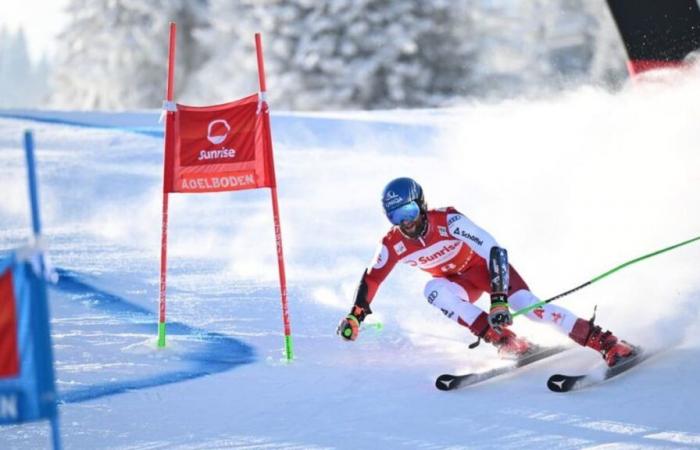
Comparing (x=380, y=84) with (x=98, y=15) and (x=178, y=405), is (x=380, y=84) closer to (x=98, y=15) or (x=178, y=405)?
(x=98, y=15)

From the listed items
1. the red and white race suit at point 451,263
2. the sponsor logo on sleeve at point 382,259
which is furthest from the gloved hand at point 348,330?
the sponsor logo on sleeve at point 382,259

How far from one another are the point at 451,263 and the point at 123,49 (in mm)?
19892

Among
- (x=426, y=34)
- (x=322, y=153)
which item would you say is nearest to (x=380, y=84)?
(x=426, y=34)

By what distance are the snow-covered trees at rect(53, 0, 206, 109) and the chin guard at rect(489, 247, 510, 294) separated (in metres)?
19.2

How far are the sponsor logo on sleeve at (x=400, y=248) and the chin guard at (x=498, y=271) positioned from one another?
51cm

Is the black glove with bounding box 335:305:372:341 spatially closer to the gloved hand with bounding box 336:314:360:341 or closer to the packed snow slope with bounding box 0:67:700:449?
the gloved hand with bounding box 336:314:360:341

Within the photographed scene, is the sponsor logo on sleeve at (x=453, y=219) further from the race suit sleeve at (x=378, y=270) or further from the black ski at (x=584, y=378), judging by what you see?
the black ski at (x=584, y=378)

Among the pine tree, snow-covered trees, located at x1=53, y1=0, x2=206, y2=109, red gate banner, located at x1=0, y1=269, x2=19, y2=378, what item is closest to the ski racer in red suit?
red gate banner, located at x1=0, y1=269, x2=19, y2=378

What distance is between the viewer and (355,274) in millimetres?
7984

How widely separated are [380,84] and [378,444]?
1723 centimetres

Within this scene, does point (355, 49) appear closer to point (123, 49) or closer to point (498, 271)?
point (123, 49)

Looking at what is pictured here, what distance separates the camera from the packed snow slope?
14.3 ft

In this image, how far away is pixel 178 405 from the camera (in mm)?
4730

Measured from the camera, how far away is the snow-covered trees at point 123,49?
924 inches
